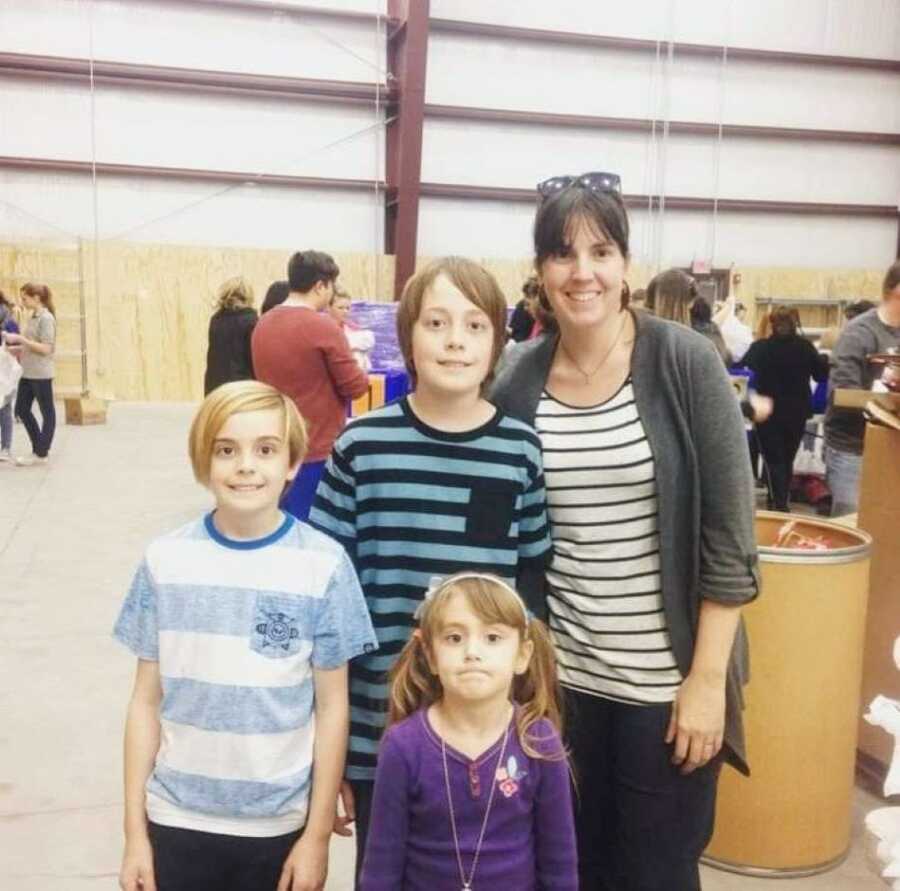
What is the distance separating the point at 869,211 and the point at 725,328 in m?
5.46

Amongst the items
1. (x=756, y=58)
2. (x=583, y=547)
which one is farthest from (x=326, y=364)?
(x=756, y=58)

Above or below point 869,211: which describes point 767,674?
below

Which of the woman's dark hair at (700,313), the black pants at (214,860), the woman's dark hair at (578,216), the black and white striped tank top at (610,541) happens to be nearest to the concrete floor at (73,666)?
the black pants at (214,860)

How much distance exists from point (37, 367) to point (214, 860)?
264 inches

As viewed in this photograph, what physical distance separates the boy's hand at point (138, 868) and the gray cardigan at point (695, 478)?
84 cm

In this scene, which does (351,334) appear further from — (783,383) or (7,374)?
(7,374)

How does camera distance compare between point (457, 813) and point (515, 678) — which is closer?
point (457, 813)

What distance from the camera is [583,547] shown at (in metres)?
1.57

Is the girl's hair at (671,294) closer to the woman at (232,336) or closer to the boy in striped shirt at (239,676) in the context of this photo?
the woman at (232,336)

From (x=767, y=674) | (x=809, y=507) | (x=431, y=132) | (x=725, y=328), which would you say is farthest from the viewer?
(x=431, y=132)

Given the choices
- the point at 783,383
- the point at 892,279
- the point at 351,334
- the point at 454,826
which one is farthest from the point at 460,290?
the point at 783,383

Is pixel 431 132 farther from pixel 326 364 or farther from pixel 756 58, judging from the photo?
pixel 326 364

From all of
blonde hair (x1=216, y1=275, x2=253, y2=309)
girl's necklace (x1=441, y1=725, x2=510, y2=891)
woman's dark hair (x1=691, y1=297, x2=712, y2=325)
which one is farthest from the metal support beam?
girl's necklace (x1=441, y1=725, x2=510, y2=891)

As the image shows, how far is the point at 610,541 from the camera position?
5.11 ft
